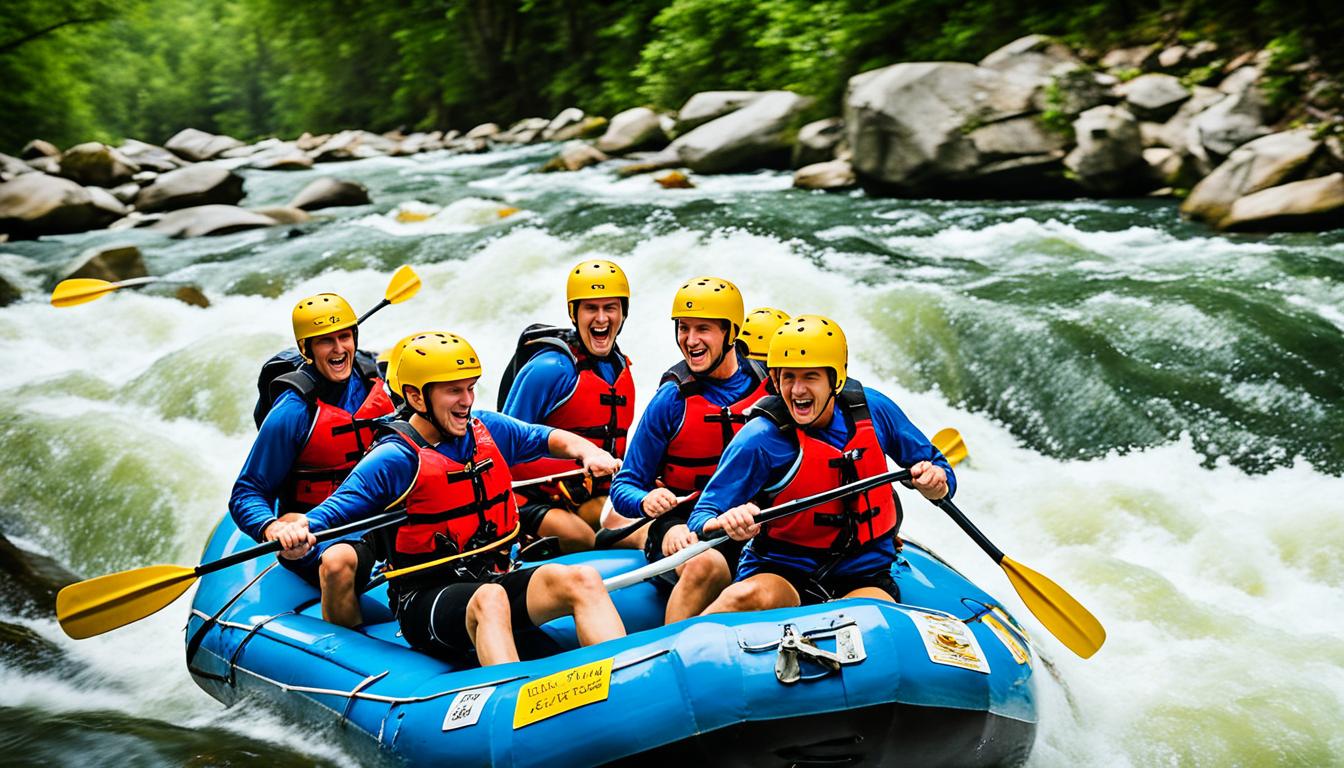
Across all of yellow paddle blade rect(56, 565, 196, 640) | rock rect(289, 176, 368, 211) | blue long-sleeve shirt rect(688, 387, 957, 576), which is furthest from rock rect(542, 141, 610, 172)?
blue long-sleeve shirt rect(688, 387, 957, 576)

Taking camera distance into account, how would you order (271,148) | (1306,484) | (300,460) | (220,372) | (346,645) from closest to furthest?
(346,645) < (300,460) < (1306,484) < (220,372) < (271,148)

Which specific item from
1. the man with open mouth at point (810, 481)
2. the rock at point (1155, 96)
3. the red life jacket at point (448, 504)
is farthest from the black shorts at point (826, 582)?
the rock at point (1155, 96)

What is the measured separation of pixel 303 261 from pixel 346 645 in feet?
22.5

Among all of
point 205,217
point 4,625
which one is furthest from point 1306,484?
point 205,217

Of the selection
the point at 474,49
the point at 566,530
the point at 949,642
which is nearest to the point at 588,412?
the point at 566,530

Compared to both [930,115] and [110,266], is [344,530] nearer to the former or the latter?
[110,266]

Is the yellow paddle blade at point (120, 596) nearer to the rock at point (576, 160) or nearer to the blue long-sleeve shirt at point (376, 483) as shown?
the blue long-sleeve shirt at point (376, 483)

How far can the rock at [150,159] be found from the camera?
727 inches

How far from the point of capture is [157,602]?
3.51 m

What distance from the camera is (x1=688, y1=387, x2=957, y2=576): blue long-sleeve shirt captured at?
10.0ft

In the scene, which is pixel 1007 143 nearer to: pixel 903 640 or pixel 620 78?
pixel 903 640

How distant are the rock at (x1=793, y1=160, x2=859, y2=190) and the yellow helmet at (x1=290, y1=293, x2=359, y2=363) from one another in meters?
7.43

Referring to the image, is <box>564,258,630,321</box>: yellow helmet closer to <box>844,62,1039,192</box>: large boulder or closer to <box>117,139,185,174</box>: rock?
<box>844,62,1039,192</box>: large boulder

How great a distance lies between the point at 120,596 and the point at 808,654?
217 cm
